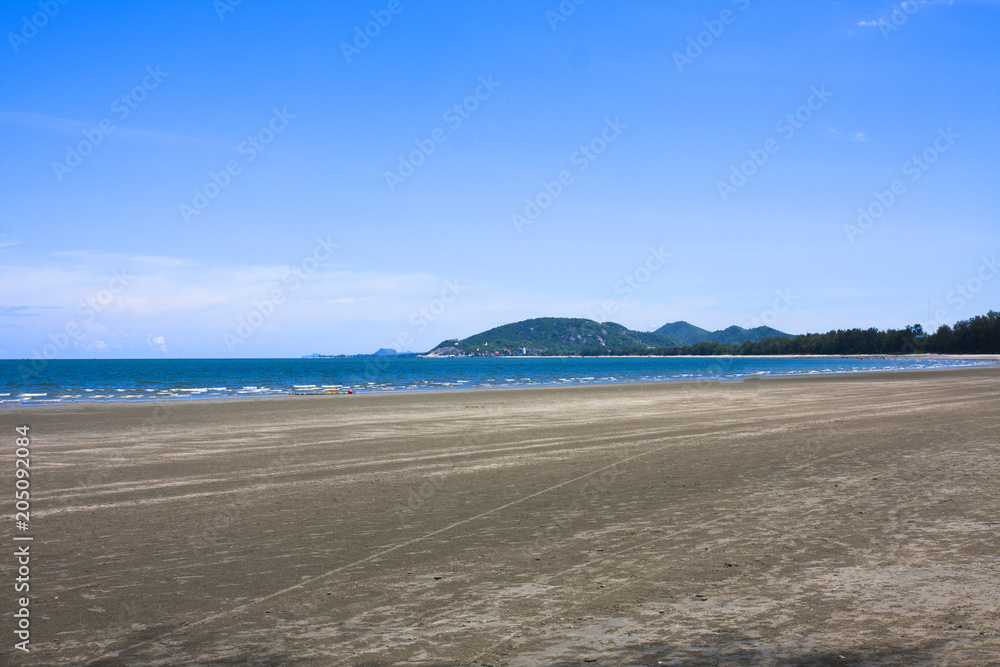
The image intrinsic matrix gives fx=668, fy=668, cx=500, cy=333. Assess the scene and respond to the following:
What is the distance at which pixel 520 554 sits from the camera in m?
7.37

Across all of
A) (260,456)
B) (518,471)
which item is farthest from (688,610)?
(260,456)

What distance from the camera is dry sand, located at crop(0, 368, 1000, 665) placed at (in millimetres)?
5074

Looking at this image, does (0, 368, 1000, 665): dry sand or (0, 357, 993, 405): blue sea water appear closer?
(0, 368, 1000, 665): dry sand

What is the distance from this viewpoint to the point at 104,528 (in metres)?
8.77

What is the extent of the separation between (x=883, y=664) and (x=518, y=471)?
28.3ft

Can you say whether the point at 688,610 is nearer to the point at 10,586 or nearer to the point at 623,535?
the point at 623,535

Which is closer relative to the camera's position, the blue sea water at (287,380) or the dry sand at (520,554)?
the dry sand at (520,554)

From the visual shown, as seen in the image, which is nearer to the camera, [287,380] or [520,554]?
[520,554]

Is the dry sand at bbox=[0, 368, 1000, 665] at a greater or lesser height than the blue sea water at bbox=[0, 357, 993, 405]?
lesser

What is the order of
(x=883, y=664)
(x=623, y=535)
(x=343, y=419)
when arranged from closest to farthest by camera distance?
(x=883, y=664) → (x=623, y=535) → (x=343, y=419)

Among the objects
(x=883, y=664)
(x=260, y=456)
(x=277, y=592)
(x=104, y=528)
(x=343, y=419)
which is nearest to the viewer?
(x=883, y=664)

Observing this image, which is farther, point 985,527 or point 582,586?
point 985,527

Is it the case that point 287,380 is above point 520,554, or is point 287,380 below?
above

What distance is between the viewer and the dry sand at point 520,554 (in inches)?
200
